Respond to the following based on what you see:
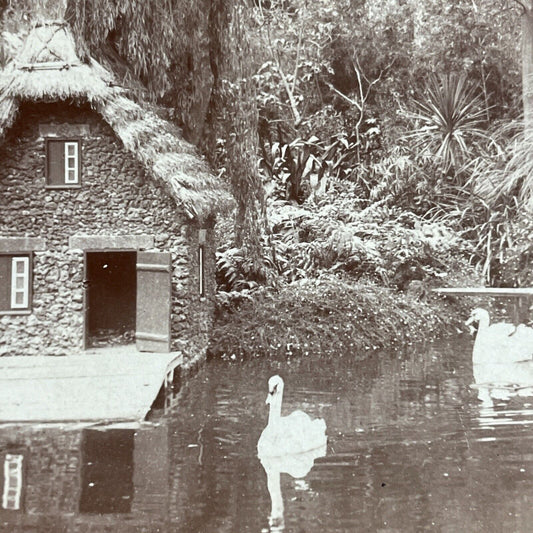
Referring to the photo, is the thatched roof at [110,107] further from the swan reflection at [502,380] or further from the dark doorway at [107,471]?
the swan reflection at [502,380]

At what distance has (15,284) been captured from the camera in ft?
46.3

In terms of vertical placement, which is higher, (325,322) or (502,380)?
(325,322)

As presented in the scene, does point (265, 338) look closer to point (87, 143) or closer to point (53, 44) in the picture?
point (87, 143)

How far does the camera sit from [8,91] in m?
13.5

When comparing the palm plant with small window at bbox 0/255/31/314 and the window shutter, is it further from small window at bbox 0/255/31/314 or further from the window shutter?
the window shutter

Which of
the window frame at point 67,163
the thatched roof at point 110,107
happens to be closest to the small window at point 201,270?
the thatched roof at point 110,107

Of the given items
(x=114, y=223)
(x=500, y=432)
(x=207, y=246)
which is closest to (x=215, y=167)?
(x=207, y=246)

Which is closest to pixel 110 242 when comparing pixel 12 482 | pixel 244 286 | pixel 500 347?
pixel 244 286

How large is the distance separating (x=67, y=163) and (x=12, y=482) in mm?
7479

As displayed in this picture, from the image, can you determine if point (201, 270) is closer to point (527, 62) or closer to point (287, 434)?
point (287, 434)

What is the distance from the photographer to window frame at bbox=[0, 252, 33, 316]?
45.8ft

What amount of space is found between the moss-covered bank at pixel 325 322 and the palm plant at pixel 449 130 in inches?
270

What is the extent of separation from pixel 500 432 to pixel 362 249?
10.5 m

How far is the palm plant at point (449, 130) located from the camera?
23828 mm
